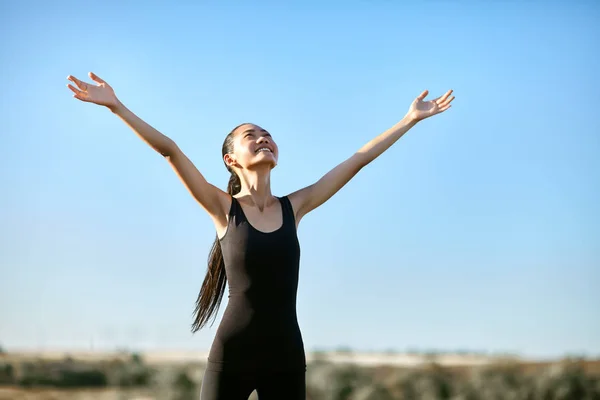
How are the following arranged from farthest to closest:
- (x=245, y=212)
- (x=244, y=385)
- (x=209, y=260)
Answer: (x=209, y=260)
(x=245, y=212)
(x=244, y=385)

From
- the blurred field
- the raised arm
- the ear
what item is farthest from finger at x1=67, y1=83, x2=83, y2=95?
the blurred field

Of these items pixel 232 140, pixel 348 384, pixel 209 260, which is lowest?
pixel 209 260

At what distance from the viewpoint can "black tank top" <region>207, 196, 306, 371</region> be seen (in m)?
3.35

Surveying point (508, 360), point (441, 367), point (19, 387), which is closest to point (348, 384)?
point (441, 367)

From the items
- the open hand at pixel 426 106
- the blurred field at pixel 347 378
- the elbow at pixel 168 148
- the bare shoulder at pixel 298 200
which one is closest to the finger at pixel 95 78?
the elbow at pixel 168 148

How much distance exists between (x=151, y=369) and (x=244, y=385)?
10.4 m

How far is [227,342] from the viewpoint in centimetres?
335

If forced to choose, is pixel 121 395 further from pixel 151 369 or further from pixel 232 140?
pixel 232 140

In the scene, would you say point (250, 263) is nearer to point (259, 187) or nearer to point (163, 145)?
point (259, 187)

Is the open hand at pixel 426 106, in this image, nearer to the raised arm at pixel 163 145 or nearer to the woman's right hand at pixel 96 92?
the raised arm at pixel 163 145

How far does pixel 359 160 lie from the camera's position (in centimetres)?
396

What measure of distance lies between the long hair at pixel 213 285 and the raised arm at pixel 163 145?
283 mm

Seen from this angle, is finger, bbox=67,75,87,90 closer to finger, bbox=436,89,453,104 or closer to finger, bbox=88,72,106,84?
finger, bbox=88,72,106,84

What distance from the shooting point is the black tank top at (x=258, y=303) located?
3352mm
